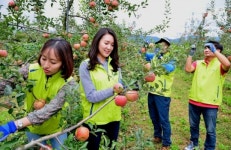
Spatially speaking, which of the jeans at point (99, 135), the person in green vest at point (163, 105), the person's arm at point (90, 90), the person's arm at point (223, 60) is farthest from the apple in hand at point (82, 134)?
the person's arm at point (223, 60)

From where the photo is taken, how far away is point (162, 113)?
410 centimetres

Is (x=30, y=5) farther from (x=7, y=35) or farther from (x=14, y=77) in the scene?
(x=14, y=77)

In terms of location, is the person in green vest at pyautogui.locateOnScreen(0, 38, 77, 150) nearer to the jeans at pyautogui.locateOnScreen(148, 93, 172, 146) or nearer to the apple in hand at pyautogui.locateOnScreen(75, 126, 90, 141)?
the apple in hand at pyautogui.locateOnScreen(75, 126, 90, 141)

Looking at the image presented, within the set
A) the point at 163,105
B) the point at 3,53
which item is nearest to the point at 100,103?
the point at 3,53

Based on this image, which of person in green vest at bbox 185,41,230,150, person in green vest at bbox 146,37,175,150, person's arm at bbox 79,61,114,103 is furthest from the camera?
person in green vest at bbox 146,37,175,150

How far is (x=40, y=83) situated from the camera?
2158 millimetres

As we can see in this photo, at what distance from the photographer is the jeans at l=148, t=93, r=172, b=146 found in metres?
4.05

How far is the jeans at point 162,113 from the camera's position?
160 inches

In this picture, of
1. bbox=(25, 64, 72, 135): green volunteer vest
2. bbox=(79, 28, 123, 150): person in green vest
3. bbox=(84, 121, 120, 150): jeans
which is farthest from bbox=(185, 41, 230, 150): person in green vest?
bbox=(25, 64, 72, 135): green volunteer vest

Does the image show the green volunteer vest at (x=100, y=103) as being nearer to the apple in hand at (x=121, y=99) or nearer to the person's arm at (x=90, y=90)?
the person's arm at (x=90, y=90)

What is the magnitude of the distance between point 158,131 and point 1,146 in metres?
3.33

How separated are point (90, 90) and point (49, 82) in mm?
376

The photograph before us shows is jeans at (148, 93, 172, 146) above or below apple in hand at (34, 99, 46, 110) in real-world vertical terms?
below

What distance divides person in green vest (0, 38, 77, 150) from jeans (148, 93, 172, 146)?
2.03 metres
